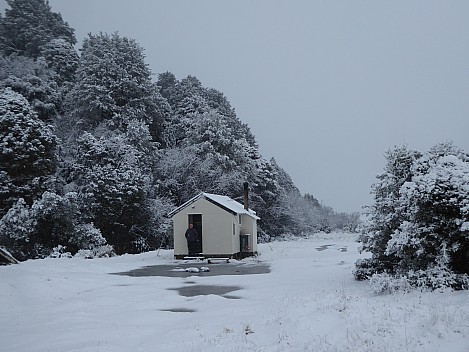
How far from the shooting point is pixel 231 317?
7.70 metres

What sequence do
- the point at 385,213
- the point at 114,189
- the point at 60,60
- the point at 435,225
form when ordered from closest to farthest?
the point at 435,225, the point at 385,213, the point at 114,189, the point at 60,60

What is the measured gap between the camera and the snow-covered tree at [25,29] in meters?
37.5

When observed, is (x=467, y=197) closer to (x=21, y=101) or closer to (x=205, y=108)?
(x=21, y=101)

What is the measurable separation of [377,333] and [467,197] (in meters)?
3.99

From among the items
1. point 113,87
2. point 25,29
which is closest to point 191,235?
point 113,87

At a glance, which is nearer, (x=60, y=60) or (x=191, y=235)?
(x=191, y=235)

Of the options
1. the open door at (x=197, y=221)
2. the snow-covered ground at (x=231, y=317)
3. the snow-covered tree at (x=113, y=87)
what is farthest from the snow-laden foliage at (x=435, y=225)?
the snow-covered tree at (x=113, y=87)

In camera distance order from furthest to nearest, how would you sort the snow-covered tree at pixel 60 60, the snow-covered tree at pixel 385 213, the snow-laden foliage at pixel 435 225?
1. the snow-covered tree at pixel 60 60
2. the snow-covered tree at pixel 385 213
3. the snow-laden foliage at pixel 435 225

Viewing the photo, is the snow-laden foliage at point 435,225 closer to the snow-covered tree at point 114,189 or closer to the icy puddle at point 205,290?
the icy puddle at point 205,290

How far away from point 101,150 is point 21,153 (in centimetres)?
478

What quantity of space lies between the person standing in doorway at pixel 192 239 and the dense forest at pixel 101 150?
4.62 meters

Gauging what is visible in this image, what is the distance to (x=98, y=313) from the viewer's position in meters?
8.55

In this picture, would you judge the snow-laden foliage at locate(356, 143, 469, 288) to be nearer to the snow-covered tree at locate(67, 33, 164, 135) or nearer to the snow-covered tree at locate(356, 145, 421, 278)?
the snow-covered tree at locate(356, 145, 421, 278)

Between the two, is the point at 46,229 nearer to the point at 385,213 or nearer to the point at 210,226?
the point at 210,226
